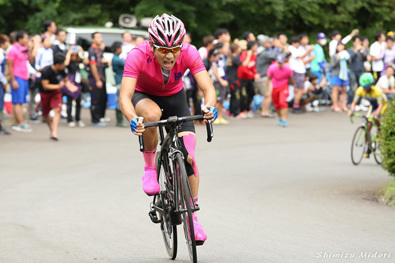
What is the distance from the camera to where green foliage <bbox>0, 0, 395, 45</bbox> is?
29.9 metres

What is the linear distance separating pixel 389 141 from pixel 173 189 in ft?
14.1

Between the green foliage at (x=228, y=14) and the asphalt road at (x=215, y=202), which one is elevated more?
the green foliage at (x=228, y=14)

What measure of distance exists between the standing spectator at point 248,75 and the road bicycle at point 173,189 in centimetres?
1499

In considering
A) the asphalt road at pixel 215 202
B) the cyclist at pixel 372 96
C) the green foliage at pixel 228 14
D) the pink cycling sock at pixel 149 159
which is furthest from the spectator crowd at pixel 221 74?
the pink cycling sock at pixel 149 159

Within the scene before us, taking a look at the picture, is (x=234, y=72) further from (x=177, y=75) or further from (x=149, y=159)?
(x=177, y=75)

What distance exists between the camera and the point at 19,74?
757 inches

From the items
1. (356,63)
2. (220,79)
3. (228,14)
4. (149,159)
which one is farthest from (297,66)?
(149,159)

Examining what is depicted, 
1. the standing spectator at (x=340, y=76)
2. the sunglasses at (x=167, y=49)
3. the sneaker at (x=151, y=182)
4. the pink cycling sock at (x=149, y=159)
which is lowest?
the standing spectator at (x=340, y=76)

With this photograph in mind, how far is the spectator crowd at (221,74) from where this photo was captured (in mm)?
18797

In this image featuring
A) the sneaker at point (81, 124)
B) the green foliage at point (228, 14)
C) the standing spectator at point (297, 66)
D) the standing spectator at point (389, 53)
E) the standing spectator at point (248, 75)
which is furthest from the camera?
the green foliage at point (228, 14)

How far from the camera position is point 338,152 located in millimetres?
17125

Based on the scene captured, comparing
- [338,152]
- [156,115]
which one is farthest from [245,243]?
[338,152]

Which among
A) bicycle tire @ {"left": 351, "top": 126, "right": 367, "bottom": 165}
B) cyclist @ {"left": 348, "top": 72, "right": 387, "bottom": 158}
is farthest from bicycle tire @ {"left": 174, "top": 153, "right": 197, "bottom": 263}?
bicycle tire @ {"left": 351, "top": 126, "right": 367, "bottom": 165}

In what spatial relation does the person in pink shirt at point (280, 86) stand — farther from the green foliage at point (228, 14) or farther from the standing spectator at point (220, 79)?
the green foliage at point (228, 14)
